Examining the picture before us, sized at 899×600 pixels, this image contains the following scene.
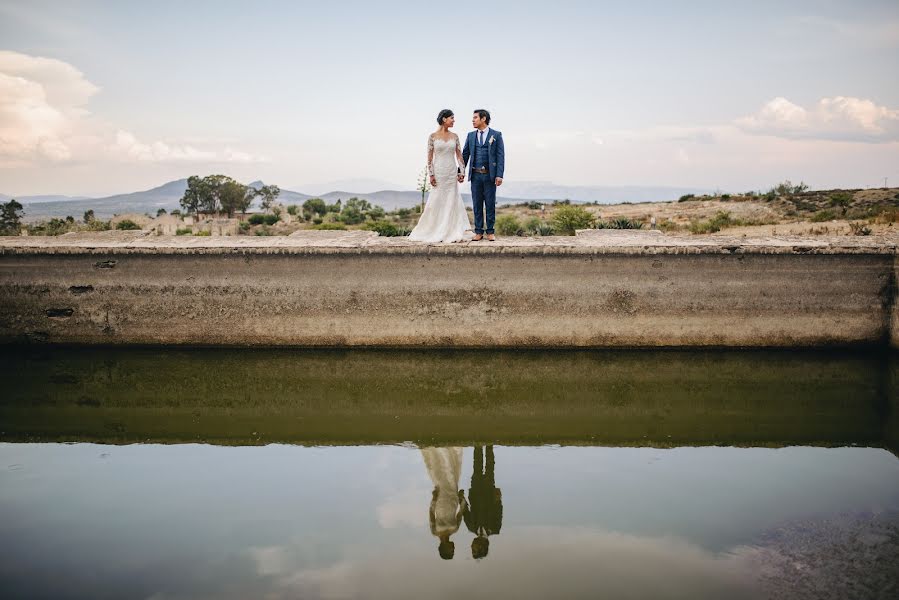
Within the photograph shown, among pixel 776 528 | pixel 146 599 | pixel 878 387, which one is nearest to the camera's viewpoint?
pixel 146 599

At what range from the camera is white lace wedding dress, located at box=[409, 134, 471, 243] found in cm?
969

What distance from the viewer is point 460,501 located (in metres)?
5.70

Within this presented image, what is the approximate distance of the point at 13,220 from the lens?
2028 centimetres

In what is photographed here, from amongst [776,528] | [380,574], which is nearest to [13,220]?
[380,574]

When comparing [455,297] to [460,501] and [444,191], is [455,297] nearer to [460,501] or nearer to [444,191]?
[444,191]

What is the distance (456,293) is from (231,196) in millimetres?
24029

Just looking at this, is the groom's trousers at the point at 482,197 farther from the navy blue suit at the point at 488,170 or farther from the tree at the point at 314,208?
the tree at the point at 314,208

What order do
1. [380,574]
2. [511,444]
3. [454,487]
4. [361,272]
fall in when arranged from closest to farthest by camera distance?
[380,574] < [454,487] < [511,444] < [361,272]

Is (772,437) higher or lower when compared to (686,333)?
lower

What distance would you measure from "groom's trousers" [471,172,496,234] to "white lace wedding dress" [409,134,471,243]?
0.19 m

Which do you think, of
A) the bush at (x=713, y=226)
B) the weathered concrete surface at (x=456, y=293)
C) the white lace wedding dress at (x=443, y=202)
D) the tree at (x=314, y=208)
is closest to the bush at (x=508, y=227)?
the bush at (x=713, y=226)

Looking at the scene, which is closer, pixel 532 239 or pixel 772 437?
pixel 772 437

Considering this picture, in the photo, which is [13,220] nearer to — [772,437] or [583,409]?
[583,409]

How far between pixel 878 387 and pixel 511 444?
4625 mm
